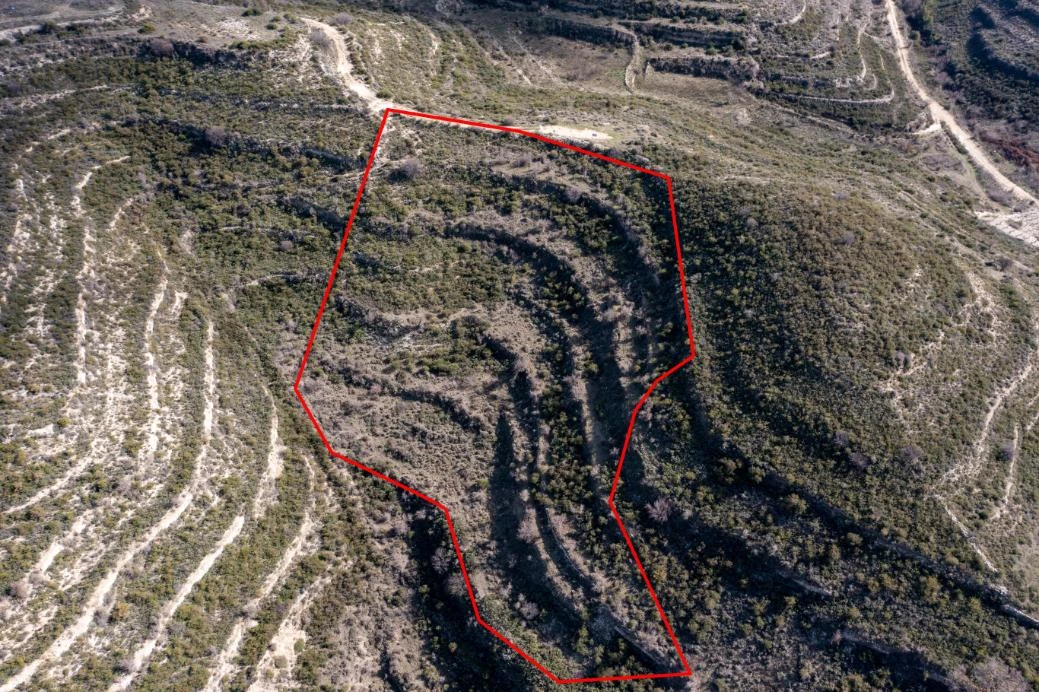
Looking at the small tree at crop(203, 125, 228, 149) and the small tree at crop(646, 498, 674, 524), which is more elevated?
the small tree at crop(203, 125, 228, 149)

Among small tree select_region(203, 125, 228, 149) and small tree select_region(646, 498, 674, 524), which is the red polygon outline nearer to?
small tree select_region(646, 498, 674, 524)

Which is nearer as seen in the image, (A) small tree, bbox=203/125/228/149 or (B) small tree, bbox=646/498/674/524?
(B) small tree, bbox=646/498/674/524

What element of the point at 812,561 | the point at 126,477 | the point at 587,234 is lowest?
the point at 126,477

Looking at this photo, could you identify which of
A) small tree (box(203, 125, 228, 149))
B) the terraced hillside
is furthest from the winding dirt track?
small tree (box(203, 125, 228, 149))

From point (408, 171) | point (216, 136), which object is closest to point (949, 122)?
point (408, 171)

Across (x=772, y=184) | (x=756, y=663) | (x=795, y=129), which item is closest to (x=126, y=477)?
(x=756, y=663)

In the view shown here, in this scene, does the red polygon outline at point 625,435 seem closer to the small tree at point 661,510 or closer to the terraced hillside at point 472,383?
the terraced hillside at point 472,383

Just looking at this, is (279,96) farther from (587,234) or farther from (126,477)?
(126,477)

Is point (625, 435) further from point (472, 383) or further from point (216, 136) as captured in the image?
point (216, 136)

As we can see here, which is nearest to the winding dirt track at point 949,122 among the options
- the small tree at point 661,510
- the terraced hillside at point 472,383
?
the terraced hillside at point 472,383
